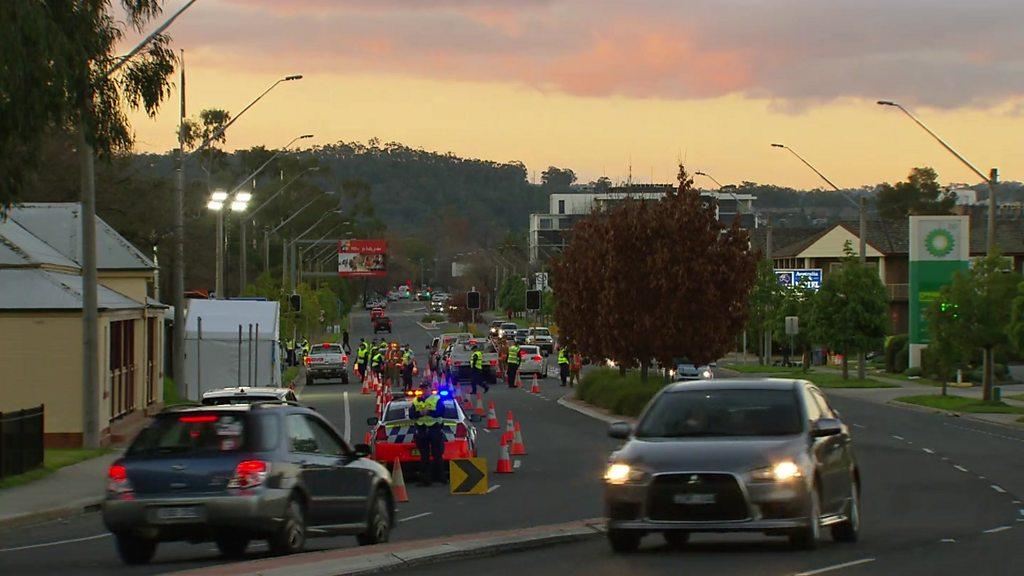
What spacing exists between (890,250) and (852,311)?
1451 inches

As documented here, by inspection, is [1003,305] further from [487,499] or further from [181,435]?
[181,435]

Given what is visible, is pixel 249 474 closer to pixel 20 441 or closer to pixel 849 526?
pixel 849 526

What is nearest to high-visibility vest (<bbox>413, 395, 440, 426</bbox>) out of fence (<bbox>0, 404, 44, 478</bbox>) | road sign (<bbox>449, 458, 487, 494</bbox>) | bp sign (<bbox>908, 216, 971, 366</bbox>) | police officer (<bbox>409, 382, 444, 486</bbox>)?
police officer (<bbox>409, 382, 444, 486</bbox>)

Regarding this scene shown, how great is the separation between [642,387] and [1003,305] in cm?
1217

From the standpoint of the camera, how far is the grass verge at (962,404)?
49000 millimetres

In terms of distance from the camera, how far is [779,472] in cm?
1400

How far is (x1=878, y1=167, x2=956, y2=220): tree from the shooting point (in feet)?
520

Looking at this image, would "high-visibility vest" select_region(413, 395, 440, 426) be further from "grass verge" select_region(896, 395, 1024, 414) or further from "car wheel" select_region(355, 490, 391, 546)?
"grass verge" select_region(896, 395, 1024, 414)

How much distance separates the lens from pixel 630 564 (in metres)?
14.1

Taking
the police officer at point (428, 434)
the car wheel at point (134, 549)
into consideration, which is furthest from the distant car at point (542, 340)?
the car wheel at point (134, 549)

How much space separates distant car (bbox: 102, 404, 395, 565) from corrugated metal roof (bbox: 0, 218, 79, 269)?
19956 mm

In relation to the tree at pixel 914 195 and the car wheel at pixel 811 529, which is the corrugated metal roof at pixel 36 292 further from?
the tree at pixel 914 195

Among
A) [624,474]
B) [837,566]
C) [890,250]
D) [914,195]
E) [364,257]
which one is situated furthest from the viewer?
[914,195]

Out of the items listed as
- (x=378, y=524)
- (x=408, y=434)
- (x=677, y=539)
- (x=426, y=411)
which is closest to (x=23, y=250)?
(x=408, y=434)
